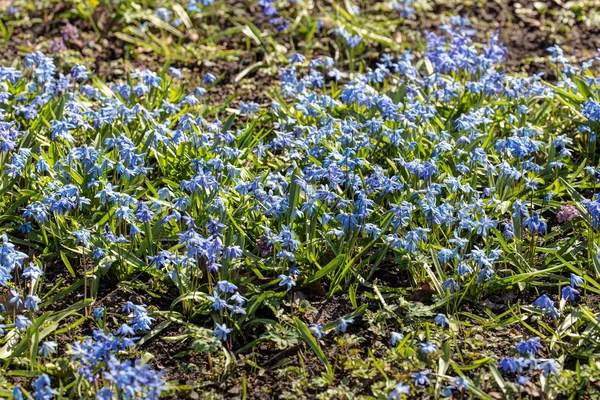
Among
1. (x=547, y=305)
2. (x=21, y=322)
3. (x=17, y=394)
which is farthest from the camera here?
(x=547, y=305)

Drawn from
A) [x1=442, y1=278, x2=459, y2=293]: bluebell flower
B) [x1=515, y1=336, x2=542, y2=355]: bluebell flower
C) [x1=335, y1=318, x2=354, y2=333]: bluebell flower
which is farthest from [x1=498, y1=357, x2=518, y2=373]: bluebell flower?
[x1=335, y1=318, x2=354, y2=333]: bluebell flower

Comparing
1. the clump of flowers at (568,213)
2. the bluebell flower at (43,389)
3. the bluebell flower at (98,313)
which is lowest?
the bluebell flower at (98,313)

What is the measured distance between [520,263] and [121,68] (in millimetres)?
3799

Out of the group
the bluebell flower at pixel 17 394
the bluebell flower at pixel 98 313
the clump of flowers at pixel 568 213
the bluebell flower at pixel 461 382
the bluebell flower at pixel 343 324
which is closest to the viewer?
the bluebell flower at pixel 17 394

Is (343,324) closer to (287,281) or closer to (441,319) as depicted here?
(287,281)

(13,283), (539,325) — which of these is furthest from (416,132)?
(13,283)

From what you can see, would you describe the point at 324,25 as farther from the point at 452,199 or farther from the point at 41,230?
the point at 41,230

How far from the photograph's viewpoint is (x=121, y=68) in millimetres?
6867

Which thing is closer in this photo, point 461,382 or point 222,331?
point 461,382

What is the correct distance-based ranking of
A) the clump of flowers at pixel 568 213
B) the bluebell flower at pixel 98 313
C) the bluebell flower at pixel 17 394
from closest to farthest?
the bluebell flower at pixel 17 394 < the bluebell flower at pixel 98 313 < the clump of flowers at pixel 568 213

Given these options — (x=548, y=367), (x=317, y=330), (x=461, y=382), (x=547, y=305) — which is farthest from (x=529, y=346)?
(x=317, y=330)

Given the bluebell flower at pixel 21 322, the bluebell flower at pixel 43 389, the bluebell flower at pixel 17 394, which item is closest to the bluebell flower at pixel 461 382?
the bluebell flower at pixel 43 389

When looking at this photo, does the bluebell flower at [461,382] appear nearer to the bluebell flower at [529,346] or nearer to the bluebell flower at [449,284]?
the bluebell flower at [529,346]

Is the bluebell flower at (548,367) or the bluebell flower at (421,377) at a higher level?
the bluebell flower at (548,367)
